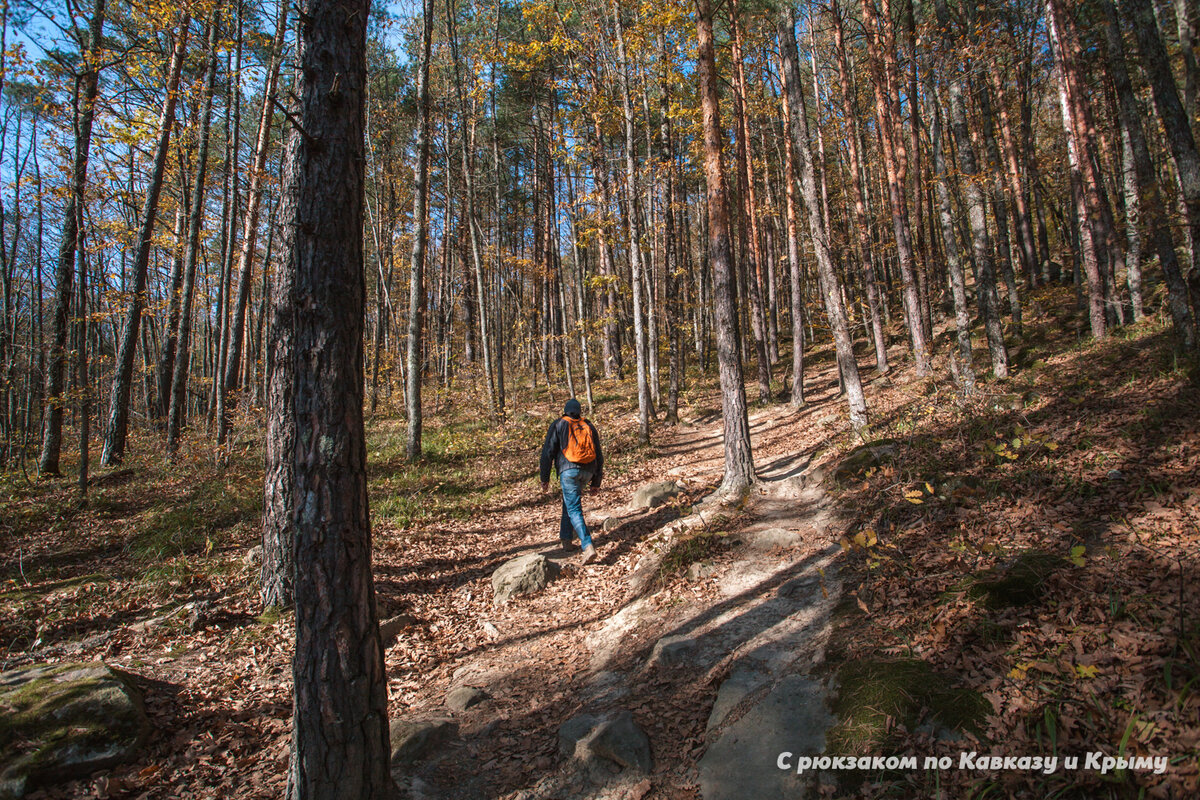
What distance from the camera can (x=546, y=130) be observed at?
73.5 ft

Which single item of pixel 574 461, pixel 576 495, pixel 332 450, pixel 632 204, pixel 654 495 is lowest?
pixel 654 495

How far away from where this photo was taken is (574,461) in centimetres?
735

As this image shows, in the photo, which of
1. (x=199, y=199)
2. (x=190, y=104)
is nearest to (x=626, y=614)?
(x=199, y=199)

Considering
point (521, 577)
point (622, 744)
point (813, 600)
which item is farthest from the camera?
point (521, 577)

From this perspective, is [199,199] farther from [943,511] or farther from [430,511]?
[943,511]

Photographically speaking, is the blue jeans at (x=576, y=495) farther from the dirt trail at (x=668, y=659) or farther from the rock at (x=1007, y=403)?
the rock at (x=1007, y=403)

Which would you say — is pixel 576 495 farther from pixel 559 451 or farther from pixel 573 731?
pixel 573 731

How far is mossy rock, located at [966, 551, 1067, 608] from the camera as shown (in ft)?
11.8

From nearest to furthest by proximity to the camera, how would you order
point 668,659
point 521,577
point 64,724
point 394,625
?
point 64,724 → point 668,659 → point 394,625 → point 521,577

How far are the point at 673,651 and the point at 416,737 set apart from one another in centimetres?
216

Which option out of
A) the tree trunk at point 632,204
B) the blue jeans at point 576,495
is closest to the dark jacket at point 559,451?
the blue jeans at point 576,495

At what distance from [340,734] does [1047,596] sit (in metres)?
4.50

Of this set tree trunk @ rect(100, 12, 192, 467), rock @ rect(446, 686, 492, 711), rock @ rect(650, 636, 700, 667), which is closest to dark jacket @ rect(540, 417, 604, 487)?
rock @ rect(650, 636, 700, 667)

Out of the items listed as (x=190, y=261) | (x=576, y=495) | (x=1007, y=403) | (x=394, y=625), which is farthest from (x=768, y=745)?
(x=190, y=261)
